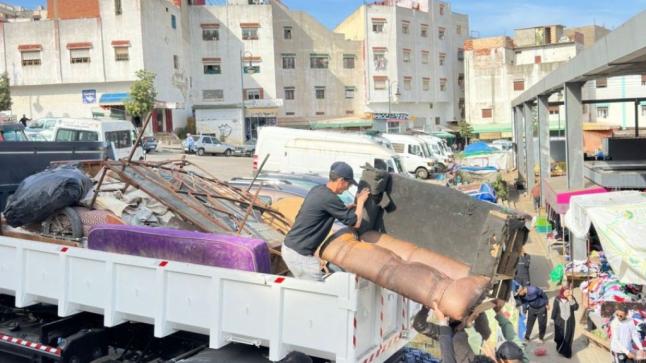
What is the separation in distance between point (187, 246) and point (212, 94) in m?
45.9

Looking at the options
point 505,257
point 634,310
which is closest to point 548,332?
point 634,310

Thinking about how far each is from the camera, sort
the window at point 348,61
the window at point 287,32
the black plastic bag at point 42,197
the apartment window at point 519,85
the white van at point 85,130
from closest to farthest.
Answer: the black plastic bag at point 42,197, the white van at point 85,130, the window at point 287,32, the window at point 348,61, the apartment window at point 519,85

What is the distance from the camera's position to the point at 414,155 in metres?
32.7

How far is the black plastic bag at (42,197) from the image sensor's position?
6.16m

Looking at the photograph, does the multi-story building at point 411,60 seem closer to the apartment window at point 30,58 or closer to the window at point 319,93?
the window at point 319,93

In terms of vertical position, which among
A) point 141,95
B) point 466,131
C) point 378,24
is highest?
point 378,24

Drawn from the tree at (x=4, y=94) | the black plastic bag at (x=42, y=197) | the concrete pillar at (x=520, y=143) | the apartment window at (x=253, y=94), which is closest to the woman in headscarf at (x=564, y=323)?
the black plastic bag at (x=42, y=197)

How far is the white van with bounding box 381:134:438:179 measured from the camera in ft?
105

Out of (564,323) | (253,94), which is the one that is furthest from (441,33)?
(564,323)

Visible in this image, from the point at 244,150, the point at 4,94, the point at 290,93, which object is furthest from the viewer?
the point at 290,93

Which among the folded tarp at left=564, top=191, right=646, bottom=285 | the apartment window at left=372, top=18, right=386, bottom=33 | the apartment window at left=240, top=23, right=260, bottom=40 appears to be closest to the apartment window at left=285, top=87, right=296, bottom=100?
→ the apartment window at left=240, top=23, right=260, bottom=40

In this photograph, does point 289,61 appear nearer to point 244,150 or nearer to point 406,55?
point 406,55

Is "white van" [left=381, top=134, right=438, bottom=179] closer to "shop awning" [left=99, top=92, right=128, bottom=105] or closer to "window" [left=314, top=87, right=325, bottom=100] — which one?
"shop awning" [left=99, top=92, right=128, bottom=105]

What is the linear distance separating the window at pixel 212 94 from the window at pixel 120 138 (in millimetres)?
23641
